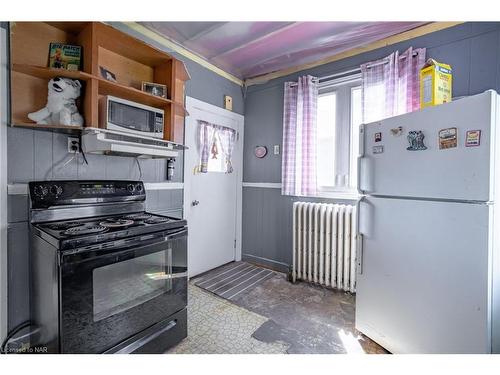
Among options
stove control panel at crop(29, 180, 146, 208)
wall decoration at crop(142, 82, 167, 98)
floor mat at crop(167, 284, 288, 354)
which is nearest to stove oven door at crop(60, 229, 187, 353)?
floor mat at crop(167, 284, 288, 354)

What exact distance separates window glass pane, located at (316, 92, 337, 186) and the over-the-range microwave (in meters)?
1.72

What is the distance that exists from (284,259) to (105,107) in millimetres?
2407

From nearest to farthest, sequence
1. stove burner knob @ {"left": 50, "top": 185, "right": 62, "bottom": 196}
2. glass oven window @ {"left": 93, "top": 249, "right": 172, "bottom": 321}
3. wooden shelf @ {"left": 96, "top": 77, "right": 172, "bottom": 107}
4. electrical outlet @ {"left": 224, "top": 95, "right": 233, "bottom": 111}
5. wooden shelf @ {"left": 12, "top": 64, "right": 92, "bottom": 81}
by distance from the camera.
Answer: glass oven window @ {"left": 93, "top": 249, "right": 172, "bottom": 321}
wooden shelf @ {"left": 12, "top": 64, "right": 92, "bottom": 81}
stove burner knob @ {"left": 50, "top": 185, "right": 62, "bottom": 196}
wooden shelf @ {"left": 96, "top": 77, "right": 172, "bottom": 107}
electrical outlet @ {"left": 224, "top": 95, "right": 233, "bottom": 111}

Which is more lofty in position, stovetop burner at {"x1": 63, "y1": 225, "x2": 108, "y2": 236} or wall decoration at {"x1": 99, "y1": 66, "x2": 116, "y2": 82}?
wall decoration at {"x1": 99, "y1": 66, "x2": 116, "y2": 82}

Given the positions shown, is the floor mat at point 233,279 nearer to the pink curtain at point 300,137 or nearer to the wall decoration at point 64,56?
the pink curtain at point 300,137

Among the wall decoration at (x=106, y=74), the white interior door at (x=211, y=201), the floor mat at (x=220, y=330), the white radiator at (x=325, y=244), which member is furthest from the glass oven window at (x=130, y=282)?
the white radiator at (x=325, y=244)

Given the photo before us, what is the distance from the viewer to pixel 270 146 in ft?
9.91

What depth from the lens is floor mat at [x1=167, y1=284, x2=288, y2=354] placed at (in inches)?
62.2

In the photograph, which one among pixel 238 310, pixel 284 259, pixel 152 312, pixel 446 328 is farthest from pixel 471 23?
pixel 152 312

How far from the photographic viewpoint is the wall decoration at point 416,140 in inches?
53.2

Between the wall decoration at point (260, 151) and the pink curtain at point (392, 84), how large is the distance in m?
1.22

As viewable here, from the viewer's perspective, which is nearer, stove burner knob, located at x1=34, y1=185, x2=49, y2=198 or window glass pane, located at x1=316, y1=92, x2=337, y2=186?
stove burner knob, located at x1=34, y1=185, x2=49, y2=198

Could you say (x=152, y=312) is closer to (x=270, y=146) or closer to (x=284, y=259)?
(x=284, y=259)

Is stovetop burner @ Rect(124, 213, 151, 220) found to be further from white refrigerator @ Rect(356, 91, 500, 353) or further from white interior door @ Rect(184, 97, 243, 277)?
white refrigerator @ Rect(356, 91, 500, 353)
